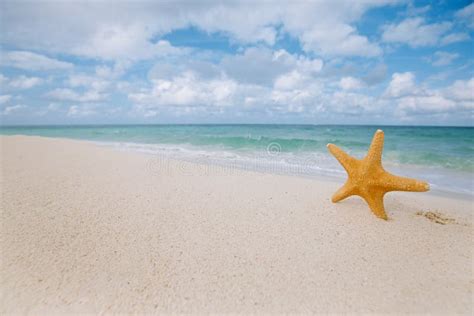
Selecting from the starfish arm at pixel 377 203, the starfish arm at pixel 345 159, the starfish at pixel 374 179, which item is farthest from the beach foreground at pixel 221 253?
the starfish arm at pixel 345 159

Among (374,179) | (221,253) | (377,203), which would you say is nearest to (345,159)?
(374,179)

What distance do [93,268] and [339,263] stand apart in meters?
2.30

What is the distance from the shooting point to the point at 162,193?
14.4ft

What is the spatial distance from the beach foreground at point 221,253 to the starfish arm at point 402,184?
517mm

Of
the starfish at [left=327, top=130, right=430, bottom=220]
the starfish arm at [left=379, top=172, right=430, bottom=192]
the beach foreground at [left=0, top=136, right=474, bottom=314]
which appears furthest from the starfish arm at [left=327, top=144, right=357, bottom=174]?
the beach foreground at [left=0, top=136, right=474, bottom=314]

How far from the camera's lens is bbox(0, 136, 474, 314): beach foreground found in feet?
6.50

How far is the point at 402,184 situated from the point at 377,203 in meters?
0.46

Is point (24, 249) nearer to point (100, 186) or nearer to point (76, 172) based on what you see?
point (100, 186)

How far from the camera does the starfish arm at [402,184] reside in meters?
3.25

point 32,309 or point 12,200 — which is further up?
point 12,200

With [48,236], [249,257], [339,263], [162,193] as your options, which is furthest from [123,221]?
[339,263]

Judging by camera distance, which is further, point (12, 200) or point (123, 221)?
point (12, 200)

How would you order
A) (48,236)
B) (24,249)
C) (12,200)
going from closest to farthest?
(24,249) → (48,236) → (12,200)

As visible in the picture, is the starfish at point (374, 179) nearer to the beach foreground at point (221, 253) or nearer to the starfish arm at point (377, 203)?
the starfish arm at point (377, 203)
